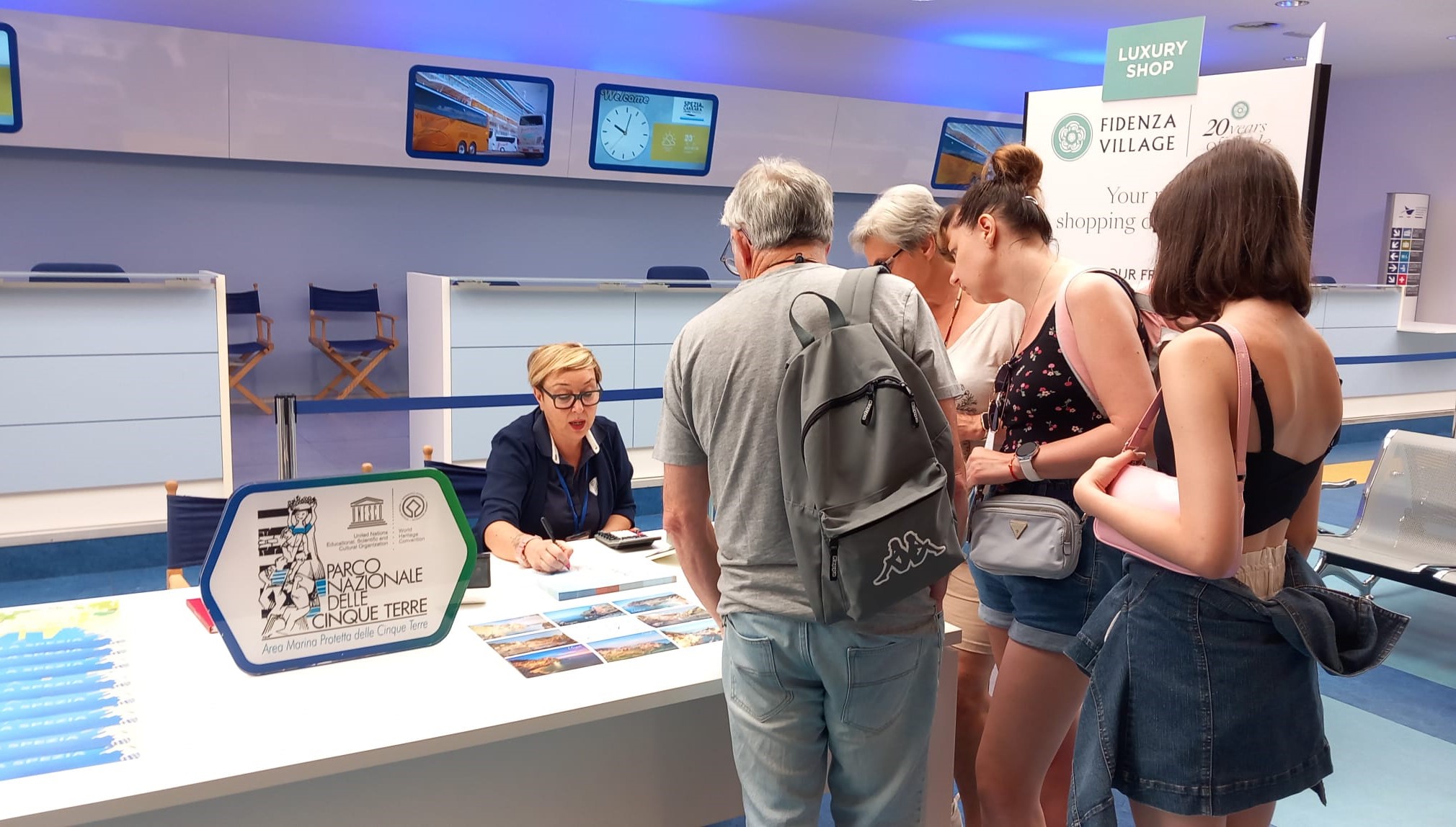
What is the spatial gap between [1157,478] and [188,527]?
2.30m

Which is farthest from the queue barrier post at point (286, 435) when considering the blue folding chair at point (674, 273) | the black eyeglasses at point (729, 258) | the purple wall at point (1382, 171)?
the purple wall at point (1382, 171)

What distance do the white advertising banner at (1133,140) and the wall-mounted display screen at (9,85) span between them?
6.64 m

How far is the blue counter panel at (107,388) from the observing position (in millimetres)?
4668

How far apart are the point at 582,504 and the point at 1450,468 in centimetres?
335

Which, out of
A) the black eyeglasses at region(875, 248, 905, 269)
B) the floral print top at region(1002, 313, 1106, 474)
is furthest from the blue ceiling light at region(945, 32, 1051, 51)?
the floral print top at region(1002, 313, 1106, 474)

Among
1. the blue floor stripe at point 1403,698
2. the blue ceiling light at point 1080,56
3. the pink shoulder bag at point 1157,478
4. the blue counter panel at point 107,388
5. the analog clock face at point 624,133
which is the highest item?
the blue ceiling light at point 1080,56

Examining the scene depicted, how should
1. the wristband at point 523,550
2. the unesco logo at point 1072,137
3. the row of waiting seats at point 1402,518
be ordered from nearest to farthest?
the wristband at point 523,550 → the unesco logo at point 1072,137 → the row of waiting seats at point 1402,518

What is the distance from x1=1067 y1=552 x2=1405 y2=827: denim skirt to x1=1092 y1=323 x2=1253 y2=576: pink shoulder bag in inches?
1.3

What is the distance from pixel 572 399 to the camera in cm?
276

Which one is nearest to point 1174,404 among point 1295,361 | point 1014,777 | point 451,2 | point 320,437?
point 1295,361

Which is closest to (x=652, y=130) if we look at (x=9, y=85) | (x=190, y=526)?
(x=9, y=85)

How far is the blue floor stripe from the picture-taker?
3350 mm

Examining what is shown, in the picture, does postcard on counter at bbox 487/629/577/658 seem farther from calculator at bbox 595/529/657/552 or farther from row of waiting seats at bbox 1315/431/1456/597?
row of waiting seats at bbox 1315/431/1456/597

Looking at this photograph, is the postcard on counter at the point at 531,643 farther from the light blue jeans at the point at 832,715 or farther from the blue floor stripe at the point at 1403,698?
the blue floor stripe at the point at 1403,698
